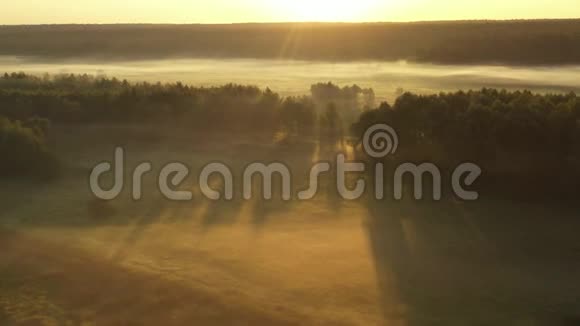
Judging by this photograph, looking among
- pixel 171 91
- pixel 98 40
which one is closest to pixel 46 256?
pixel 171 91

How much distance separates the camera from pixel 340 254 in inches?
650

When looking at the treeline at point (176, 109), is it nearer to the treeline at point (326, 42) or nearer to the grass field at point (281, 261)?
the grass field at point (281, 261)

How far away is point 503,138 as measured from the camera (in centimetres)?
2388

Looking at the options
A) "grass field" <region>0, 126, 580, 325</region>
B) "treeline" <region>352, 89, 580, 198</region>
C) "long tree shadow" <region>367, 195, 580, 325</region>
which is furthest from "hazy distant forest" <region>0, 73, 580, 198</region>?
"long tree shadow" <region>367, 195, 580, 325</region>

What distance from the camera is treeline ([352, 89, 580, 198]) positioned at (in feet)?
74.6

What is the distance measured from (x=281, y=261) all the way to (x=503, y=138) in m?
10.6

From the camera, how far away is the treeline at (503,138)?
2273 cm

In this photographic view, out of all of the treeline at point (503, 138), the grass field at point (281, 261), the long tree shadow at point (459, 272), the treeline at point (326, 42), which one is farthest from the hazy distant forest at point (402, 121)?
the treeline at point (326, 42)

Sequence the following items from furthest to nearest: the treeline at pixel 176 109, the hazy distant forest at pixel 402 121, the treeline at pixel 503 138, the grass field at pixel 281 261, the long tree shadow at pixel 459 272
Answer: the treeline at pixel 176 109 < the hazy distant forest at pixel 402 121 < the treeline at pixel 503 138 < the long tree shadow at pixel 459 272 < the grass field at pixel 281 261

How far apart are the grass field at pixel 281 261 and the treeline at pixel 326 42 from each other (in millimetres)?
46640

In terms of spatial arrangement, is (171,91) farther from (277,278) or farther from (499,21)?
(499,21)

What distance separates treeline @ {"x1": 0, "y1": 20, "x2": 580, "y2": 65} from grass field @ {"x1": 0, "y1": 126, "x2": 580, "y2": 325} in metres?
46.6

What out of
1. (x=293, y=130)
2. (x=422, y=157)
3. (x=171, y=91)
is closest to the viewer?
(x=422, y=157)

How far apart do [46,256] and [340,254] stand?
580 centimetres
